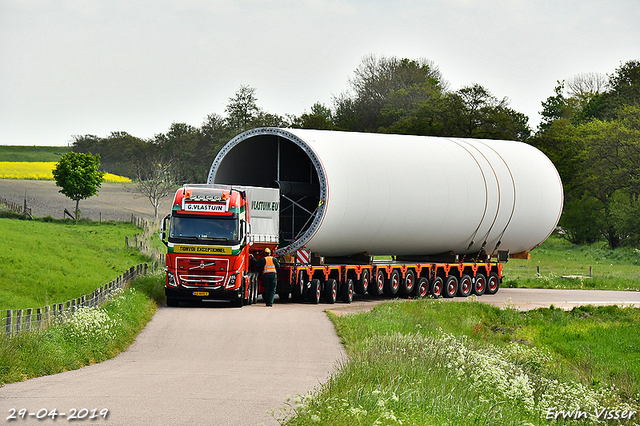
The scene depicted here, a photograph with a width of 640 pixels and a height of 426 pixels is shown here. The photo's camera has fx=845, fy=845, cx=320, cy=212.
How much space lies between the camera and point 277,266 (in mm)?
26578

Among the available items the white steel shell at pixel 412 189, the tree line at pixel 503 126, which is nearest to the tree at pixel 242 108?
the tree line at pixel 503 126

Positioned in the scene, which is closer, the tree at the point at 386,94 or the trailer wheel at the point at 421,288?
the trailer wheel at the point at 421,288

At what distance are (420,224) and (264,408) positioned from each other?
67.3 feet

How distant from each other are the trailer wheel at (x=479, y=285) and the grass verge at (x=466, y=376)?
9783 millimetres

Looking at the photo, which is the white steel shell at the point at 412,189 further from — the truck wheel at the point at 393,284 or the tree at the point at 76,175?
the tree at the point at 76,175

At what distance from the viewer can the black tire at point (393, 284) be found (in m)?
30.9

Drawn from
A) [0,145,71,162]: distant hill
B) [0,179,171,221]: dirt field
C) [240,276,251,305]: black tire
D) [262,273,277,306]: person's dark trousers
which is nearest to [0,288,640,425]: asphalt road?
[240,276,251,305]: black tire

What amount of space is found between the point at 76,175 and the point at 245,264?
2014 inches

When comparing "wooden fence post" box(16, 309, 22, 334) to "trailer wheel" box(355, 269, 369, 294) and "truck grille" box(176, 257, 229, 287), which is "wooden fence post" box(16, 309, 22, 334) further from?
"trailer wheel" box(355, 269, 369, 294)

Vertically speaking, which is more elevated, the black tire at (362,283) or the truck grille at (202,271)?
the truck grille at (202,271)

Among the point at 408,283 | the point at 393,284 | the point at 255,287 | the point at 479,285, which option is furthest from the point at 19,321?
the point at 479,285

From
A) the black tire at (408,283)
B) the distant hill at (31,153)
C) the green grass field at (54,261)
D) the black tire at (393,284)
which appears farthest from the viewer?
the distant hill at (31,153)

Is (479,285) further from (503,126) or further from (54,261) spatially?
(503,126)

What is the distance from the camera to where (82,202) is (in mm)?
91812
